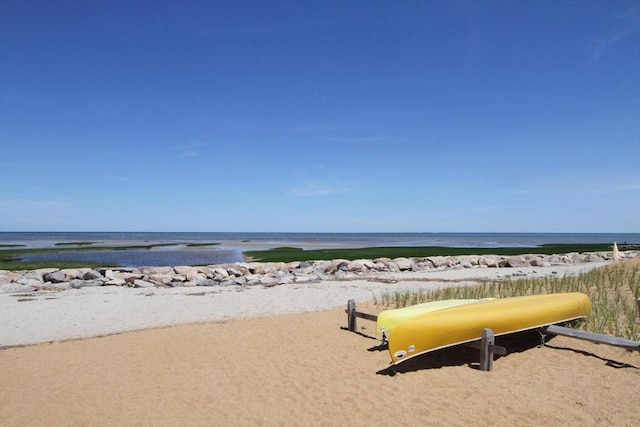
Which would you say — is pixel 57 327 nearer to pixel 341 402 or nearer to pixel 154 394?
pixel 154 394

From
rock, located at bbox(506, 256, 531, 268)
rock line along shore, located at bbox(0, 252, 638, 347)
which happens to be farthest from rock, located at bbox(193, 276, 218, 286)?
rock, located at bbox(506, 256, 531, 268)

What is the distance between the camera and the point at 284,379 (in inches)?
245

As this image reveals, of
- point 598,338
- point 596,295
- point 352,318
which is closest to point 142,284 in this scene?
point 352,318

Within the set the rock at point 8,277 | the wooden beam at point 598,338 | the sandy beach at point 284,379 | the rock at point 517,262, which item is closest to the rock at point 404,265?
the rock at point 517,262

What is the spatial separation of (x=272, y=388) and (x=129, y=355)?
3423mm

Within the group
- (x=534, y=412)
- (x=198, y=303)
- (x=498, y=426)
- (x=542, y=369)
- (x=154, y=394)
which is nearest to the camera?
(x=498, y=426)

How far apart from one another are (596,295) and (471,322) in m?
6.82

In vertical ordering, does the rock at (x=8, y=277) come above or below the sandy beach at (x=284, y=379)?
above

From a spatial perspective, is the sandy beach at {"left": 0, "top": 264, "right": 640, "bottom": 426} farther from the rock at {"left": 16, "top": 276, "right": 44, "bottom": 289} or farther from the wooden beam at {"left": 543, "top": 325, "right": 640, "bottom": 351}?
the rock at {"left": 16, "top": 276, "right": 44, "bottom": 289}

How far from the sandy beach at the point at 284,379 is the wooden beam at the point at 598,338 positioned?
34 centimetres

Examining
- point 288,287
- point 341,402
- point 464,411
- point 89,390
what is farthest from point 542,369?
point 288,287

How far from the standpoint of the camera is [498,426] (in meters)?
4.59

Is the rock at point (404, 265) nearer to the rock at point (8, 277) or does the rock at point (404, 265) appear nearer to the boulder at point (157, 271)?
the boulder at point (157, 271)

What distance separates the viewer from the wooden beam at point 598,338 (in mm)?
6084
